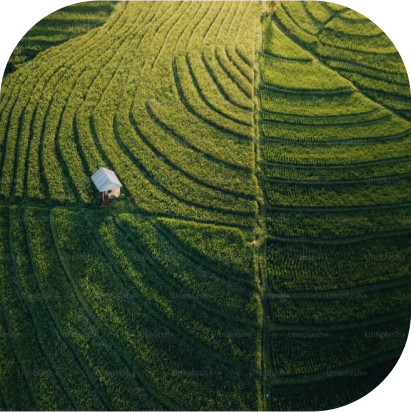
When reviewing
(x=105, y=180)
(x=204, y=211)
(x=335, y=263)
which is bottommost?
(x=335, y=263)

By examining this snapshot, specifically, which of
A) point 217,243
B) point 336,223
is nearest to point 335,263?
point 336,223

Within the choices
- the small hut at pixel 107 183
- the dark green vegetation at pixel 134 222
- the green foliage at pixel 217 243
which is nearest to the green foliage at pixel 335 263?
the green foliage at pixel 217 243

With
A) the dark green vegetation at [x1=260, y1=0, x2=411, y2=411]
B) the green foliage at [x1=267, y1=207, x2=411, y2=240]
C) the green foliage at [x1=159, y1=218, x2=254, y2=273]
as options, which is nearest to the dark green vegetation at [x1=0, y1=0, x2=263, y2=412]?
the green foliage at [x1=159, y1=218, x2=254, y2=273]

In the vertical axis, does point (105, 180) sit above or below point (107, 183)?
above

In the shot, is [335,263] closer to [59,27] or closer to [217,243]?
[217,243]

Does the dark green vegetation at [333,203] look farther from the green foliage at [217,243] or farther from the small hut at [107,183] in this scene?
the small hut at [107,183]
